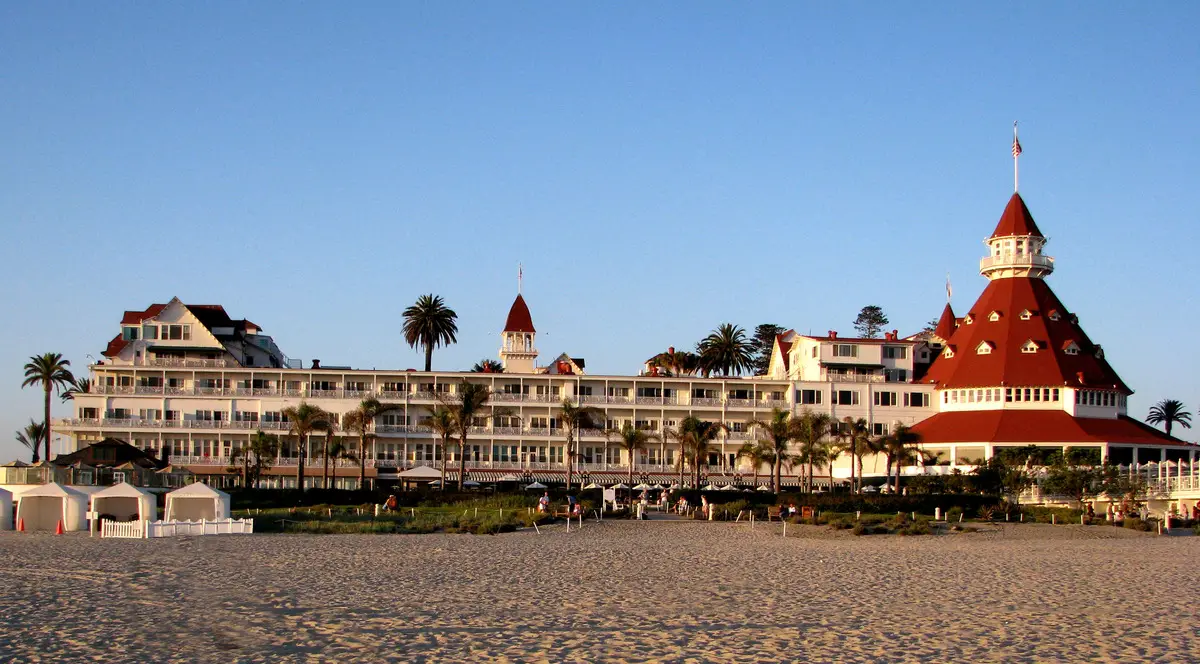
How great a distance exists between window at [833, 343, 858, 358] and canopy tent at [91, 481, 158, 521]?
55.1 m

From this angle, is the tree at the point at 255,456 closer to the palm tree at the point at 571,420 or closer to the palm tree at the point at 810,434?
the palm tree at the point at 571,420

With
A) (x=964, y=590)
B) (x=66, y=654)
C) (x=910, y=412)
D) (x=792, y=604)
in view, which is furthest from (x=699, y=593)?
(x=910, y=412)

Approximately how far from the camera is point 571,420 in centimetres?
7944

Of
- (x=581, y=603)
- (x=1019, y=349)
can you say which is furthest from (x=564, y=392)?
(x=581, y=603)

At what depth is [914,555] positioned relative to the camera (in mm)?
37062

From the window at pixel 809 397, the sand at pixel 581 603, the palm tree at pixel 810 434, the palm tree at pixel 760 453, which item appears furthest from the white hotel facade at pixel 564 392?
the sand at pixel 581 603

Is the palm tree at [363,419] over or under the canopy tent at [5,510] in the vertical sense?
over

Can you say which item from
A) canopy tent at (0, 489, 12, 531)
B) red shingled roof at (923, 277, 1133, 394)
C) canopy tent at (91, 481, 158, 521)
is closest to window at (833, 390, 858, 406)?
red shingled roof at (923, 277, 1133, 394)

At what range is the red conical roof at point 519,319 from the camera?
3865 inches

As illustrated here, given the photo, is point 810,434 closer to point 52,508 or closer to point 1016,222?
Result: point 1016,222

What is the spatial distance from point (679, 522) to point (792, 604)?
3057cm

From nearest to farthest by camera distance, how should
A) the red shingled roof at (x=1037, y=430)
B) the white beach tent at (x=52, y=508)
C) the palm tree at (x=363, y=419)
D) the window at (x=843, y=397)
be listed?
the white beach tent at (x=52, y=508), the red shingled roof at (x=1037, y=430), the palm tree at (x=363, y=419), the window at (x=843, y=397)

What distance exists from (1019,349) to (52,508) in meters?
58.2

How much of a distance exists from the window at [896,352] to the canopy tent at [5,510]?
60.6 m
